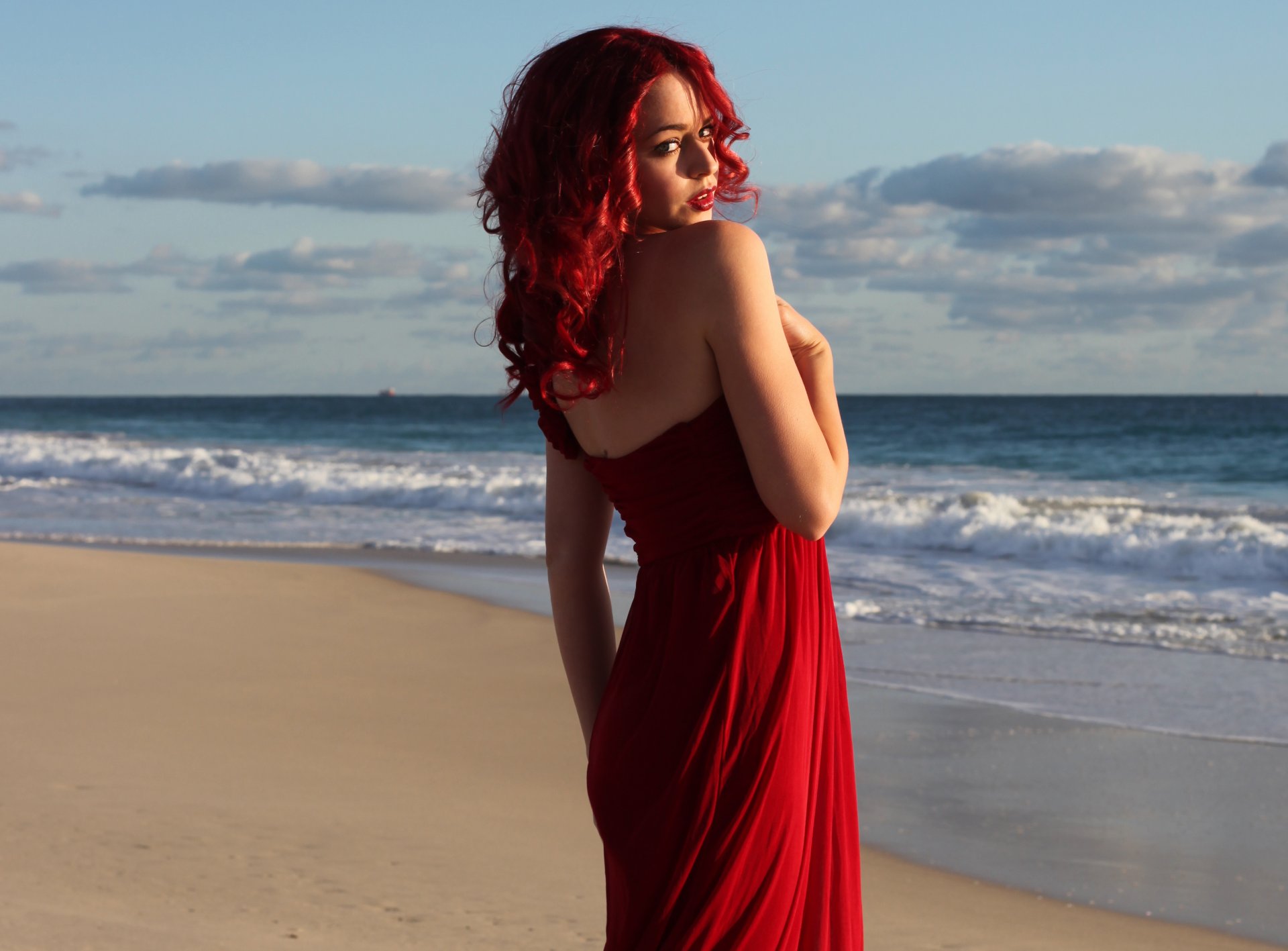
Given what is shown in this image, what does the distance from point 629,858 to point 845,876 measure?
0.29 metres

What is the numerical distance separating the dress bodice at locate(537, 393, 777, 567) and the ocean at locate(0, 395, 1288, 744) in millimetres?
4797

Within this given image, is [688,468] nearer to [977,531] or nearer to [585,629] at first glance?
[585,629]

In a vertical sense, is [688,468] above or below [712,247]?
below

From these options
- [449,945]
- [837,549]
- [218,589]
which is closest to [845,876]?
[449,945]

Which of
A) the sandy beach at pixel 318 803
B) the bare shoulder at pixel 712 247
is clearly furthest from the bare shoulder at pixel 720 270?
the sandy beach at pixel 318 803

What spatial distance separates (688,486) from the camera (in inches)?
61.7

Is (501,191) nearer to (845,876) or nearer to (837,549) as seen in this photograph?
(845,876)

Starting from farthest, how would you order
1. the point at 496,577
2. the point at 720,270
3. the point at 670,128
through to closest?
the point at 496,577, the point at 670,128, the point at 720,270

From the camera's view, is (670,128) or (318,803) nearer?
(670,128)

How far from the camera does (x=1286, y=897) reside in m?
3.87

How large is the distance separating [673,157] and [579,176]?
14 centimetres

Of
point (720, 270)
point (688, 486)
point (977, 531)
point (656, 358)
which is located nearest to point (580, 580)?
point (688, 486)

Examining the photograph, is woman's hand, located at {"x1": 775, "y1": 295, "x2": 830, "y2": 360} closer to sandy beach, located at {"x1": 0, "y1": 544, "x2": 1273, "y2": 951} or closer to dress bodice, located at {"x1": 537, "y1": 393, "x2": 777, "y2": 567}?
dress bodice, located at {"x1": 537, "y1": 393, "x2": 777, "y2": 567}

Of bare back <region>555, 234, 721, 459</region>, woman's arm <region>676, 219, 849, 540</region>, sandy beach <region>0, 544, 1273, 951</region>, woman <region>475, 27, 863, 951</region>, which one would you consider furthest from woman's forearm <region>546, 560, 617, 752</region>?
sandy beach <region>0, 544, 1273, 951</region>
